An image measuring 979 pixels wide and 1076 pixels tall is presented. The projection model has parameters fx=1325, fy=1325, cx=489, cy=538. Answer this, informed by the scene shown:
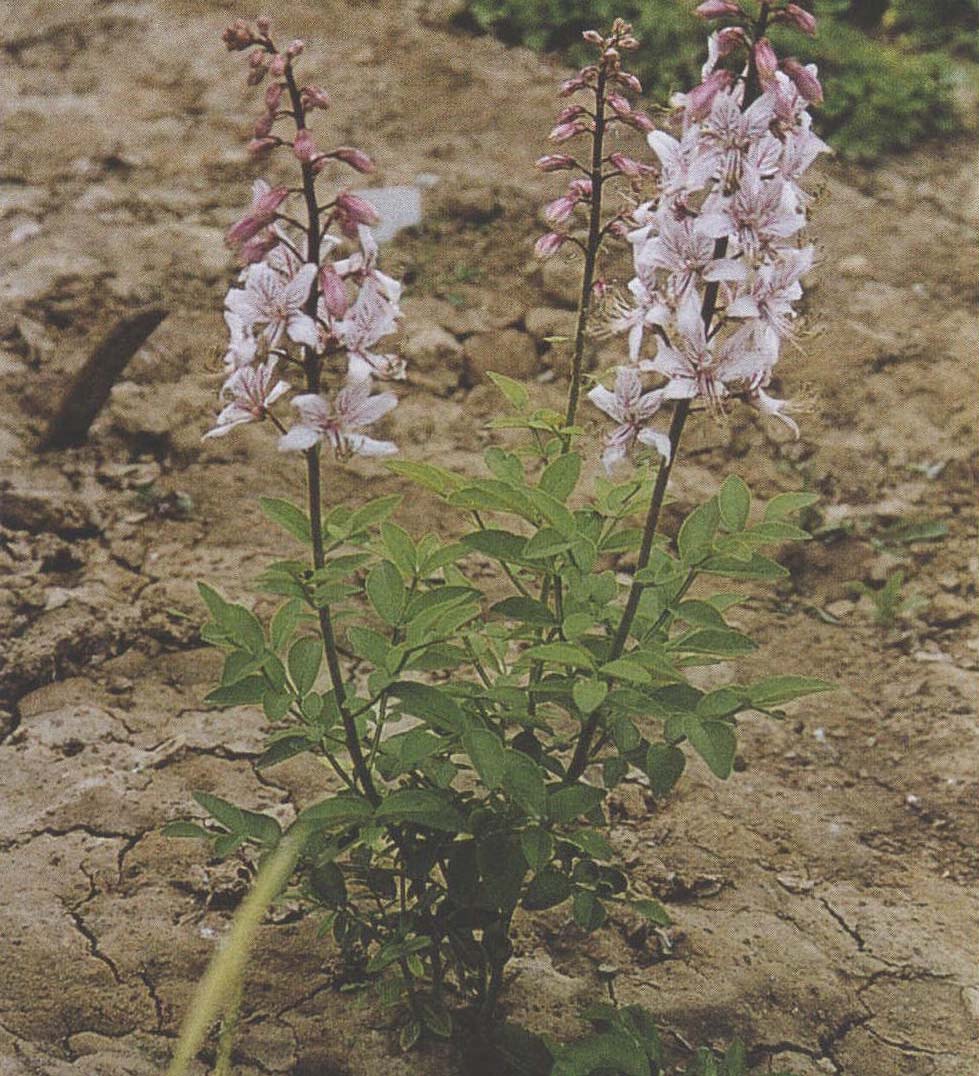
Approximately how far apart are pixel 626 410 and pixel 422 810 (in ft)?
2.14

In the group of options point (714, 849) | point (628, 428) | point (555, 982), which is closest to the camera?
point (628, 428)

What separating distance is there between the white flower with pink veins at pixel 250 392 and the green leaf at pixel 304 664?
0.40 metres

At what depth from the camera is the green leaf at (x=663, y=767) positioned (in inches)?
75.3

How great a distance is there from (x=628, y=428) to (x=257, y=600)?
1.58 meters

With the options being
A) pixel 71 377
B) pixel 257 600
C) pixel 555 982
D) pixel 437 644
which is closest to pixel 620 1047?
pixel 555 982

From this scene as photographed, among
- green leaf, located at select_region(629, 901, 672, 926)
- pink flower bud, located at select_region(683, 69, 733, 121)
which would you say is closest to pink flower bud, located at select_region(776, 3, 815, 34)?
pink flower bud, located at select_region(683, 69, 733, 121)

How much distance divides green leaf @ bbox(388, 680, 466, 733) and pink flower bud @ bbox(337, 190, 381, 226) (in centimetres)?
66

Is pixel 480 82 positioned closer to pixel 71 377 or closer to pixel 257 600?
pixel 71 377

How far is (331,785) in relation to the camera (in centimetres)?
280

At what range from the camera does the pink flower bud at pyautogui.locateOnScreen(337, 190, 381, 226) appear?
5.82 ft

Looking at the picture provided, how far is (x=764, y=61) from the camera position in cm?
169

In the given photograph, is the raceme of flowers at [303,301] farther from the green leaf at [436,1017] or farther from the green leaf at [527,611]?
the green leaf at [436,1017]

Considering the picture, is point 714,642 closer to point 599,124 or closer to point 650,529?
point 650,529

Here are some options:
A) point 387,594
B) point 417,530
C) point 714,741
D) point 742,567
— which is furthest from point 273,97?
point 417,530
